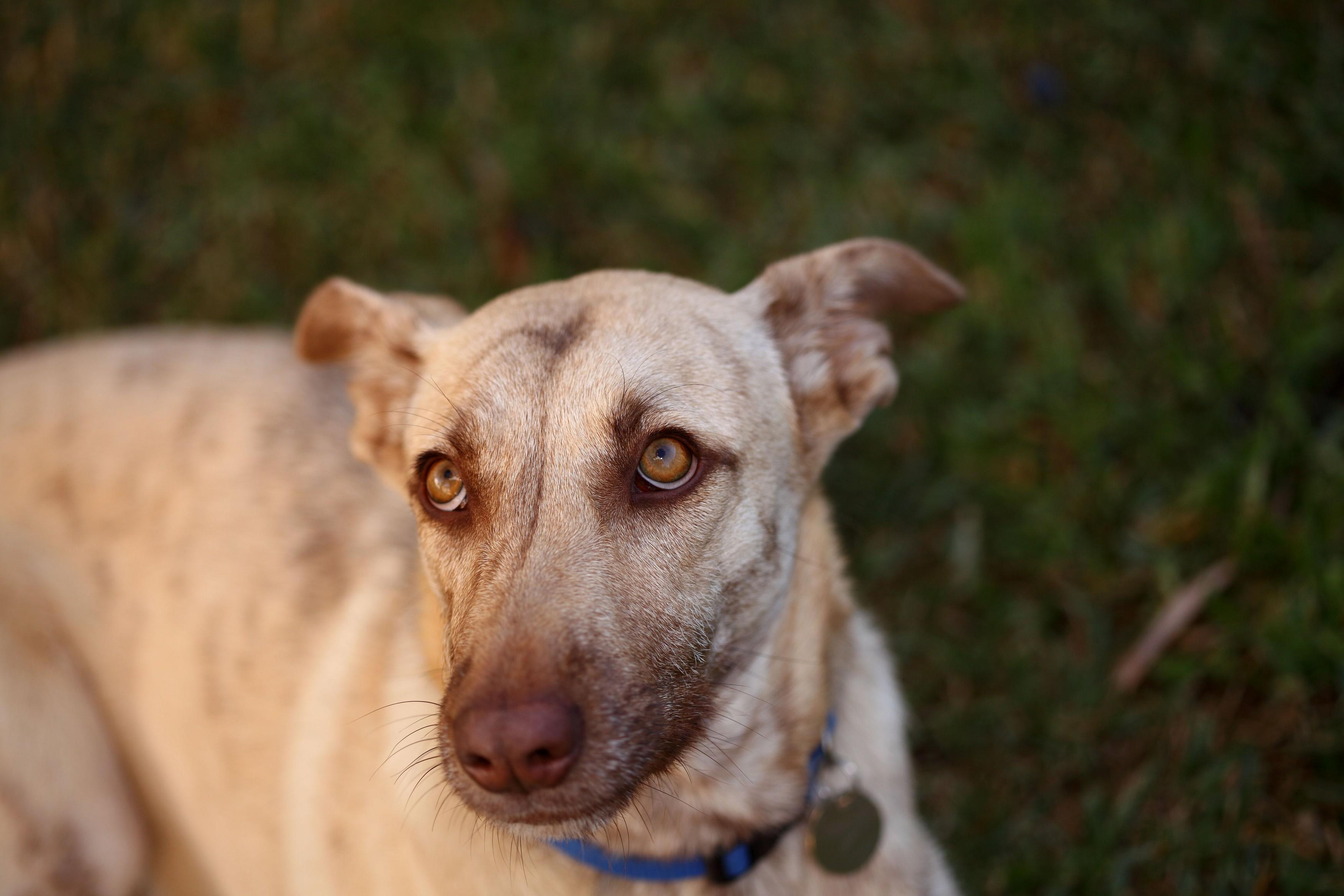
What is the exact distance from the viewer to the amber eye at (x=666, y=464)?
241cm

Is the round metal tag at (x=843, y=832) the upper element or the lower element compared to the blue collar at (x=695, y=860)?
lower

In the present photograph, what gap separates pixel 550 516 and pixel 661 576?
28cm

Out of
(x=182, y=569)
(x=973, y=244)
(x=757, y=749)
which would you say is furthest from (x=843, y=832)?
(x=973, y=244)

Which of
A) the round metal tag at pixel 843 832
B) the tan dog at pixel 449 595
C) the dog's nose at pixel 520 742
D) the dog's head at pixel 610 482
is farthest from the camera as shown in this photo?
the round metal tag at pixel 843 832

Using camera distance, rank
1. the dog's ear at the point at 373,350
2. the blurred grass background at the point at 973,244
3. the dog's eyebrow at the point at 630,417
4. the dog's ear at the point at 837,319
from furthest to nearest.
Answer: the blurred grass background at the point at 973,244 → the dog's ear at the point at 373,350 → the dog's ear at the point at 837,319 → the dog's eyebrow at the point at 630,417

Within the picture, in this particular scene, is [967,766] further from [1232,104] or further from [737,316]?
[1232,104]

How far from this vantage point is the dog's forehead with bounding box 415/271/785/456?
240 centimetres

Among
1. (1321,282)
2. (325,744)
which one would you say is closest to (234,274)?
(325,744)

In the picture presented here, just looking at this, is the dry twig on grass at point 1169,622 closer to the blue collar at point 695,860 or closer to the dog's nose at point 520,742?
the blue collar at point 695,860

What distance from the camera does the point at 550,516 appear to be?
7.59ft

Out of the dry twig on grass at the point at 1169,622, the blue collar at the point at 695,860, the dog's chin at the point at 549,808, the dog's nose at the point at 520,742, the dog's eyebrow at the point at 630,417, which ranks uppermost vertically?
the dog's eyebrow at the point at 630,417

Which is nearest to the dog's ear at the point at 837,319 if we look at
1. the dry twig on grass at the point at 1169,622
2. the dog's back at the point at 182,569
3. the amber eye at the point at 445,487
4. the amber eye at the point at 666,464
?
the amber eye at the point at 666,464

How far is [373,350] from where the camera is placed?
3049mm

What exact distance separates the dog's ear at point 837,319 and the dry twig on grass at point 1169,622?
1.76m
